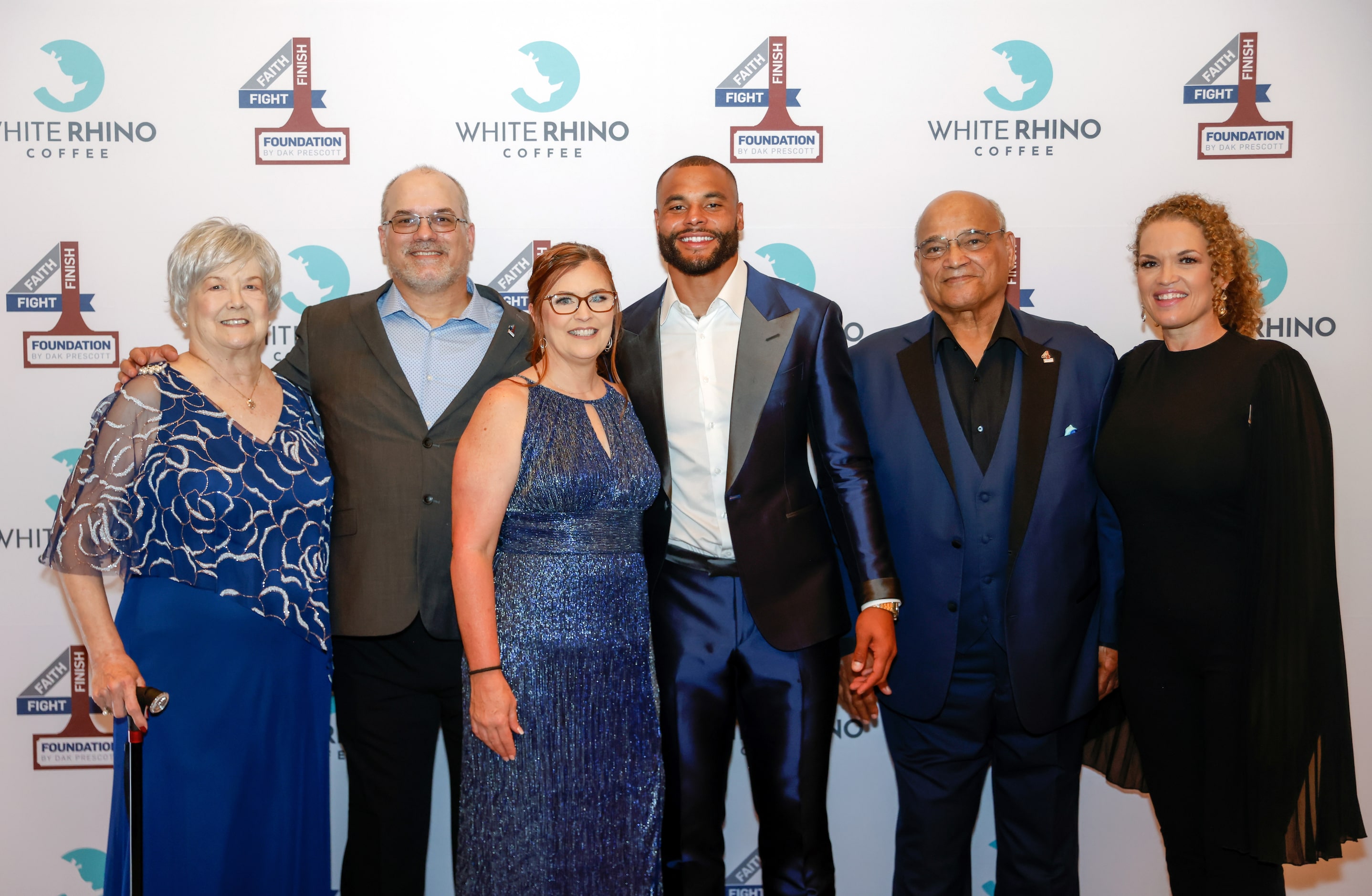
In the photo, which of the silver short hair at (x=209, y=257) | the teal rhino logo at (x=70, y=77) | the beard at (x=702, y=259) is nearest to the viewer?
the silver short hair at (x=209, y=257)

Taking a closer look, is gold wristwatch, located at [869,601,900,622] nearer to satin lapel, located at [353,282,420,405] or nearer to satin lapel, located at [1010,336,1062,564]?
satin lapel, located at [1010,336,1062,564]

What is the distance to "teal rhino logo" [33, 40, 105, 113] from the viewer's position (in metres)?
2.99

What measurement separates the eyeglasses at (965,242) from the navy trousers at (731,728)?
3.62 feet

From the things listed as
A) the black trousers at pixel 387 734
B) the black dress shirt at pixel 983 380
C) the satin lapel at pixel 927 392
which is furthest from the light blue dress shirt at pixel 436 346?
the black dress shirt at pixel 983 380

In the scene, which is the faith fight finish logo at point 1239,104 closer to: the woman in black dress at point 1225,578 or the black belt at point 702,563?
the woman in black dress at point 1225,578

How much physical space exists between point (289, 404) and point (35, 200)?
171cm

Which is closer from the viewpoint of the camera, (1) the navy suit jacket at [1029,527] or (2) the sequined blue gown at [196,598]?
(2) the sequined blue gown at [196,598]

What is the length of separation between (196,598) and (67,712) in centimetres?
164

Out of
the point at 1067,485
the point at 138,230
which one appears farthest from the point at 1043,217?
the point at 138,230

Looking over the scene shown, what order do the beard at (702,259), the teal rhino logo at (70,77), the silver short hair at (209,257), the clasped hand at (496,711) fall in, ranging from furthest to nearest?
1. the teal rhino logo at (70,77)
2. the beard at (702,259)
3. the silver short hair at (209,257)
4. the clasped hand at (496,711)

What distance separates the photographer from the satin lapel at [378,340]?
2293 mm

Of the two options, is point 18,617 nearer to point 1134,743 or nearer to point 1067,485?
point 1067,485

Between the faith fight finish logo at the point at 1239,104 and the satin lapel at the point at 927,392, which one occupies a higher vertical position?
the faith fight finish logo at the point at 1239,104

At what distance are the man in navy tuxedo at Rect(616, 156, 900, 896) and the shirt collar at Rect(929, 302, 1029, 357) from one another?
272 mm
